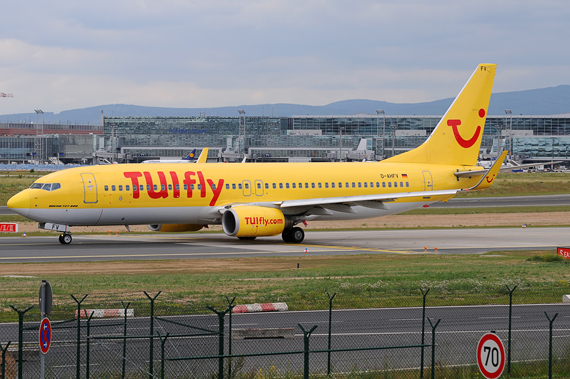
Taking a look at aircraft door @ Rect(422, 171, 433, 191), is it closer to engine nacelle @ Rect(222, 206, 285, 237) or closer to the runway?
the runway

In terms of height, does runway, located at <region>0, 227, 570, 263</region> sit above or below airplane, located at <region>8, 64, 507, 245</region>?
below

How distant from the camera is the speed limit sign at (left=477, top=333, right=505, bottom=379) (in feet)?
43.1

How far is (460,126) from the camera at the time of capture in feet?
177

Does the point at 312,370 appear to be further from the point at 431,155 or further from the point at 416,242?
the point at 431,155

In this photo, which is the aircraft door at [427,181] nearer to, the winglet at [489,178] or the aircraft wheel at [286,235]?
the winglet at [489,178]

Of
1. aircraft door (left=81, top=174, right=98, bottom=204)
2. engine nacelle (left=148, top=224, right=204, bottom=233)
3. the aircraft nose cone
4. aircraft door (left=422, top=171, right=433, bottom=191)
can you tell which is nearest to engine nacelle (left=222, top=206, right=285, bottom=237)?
engine nacelle (left=148, top=224, right=204, bottom=233)

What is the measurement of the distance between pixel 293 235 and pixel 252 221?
158 inches

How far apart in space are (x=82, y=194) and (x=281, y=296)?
21101 millimetres

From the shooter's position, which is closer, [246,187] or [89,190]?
[89,190]

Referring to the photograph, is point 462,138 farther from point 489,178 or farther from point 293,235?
point 293,235

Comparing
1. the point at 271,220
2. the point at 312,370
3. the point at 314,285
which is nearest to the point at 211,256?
the point at 271,220

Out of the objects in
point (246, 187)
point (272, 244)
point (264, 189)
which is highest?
point (246, 187)

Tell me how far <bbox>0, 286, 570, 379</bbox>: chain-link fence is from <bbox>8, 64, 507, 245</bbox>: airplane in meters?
20.0

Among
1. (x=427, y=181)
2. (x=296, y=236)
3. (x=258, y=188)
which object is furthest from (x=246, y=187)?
(x=427, y=181)
